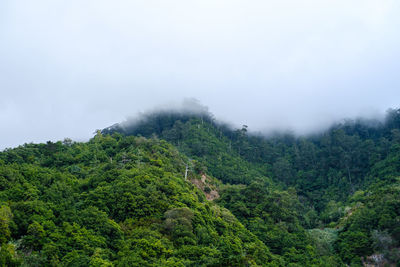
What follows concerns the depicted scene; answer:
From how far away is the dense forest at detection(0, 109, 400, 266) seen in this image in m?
28.8

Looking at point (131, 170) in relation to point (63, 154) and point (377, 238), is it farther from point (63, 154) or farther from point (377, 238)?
point (377, 238)

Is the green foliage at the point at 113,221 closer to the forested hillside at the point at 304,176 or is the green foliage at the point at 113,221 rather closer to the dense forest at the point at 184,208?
the dense forest at the point at 184,208

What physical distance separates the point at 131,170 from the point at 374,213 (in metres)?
30.8

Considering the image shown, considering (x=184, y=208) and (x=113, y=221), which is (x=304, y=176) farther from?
(x=113, y=221)

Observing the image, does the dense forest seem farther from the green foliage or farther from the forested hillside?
the forested hillside

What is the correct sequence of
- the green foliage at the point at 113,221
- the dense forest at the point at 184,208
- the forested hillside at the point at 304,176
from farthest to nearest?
the forested hillside at the point at 304,176, the dense forest at the point at 184,208, the green foliage at the point at 113,221

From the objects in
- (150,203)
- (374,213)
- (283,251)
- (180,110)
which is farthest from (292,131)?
(150,203)

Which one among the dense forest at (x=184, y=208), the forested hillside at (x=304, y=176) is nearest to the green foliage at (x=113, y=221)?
the dense forest at (x=184, y=208)

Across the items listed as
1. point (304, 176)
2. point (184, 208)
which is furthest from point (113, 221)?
point (304, 176)

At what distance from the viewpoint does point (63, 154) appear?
5300cm

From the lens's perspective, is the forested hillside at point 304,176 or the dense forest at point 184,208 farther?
the forested hillside at point 304,176

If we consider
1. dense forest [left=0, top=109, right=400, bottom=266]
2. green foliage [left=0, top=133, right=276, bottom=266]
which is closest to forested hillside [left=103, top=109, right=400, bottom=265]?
dense forest [left=0, top=109, right=400, bottom=266]

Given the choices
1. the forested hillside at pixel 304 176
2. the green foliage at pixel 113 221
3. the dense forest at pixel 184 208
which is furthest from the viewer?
the forested hillside at pixel 304 176

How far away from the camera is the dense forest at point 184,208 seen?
28.8 meters
